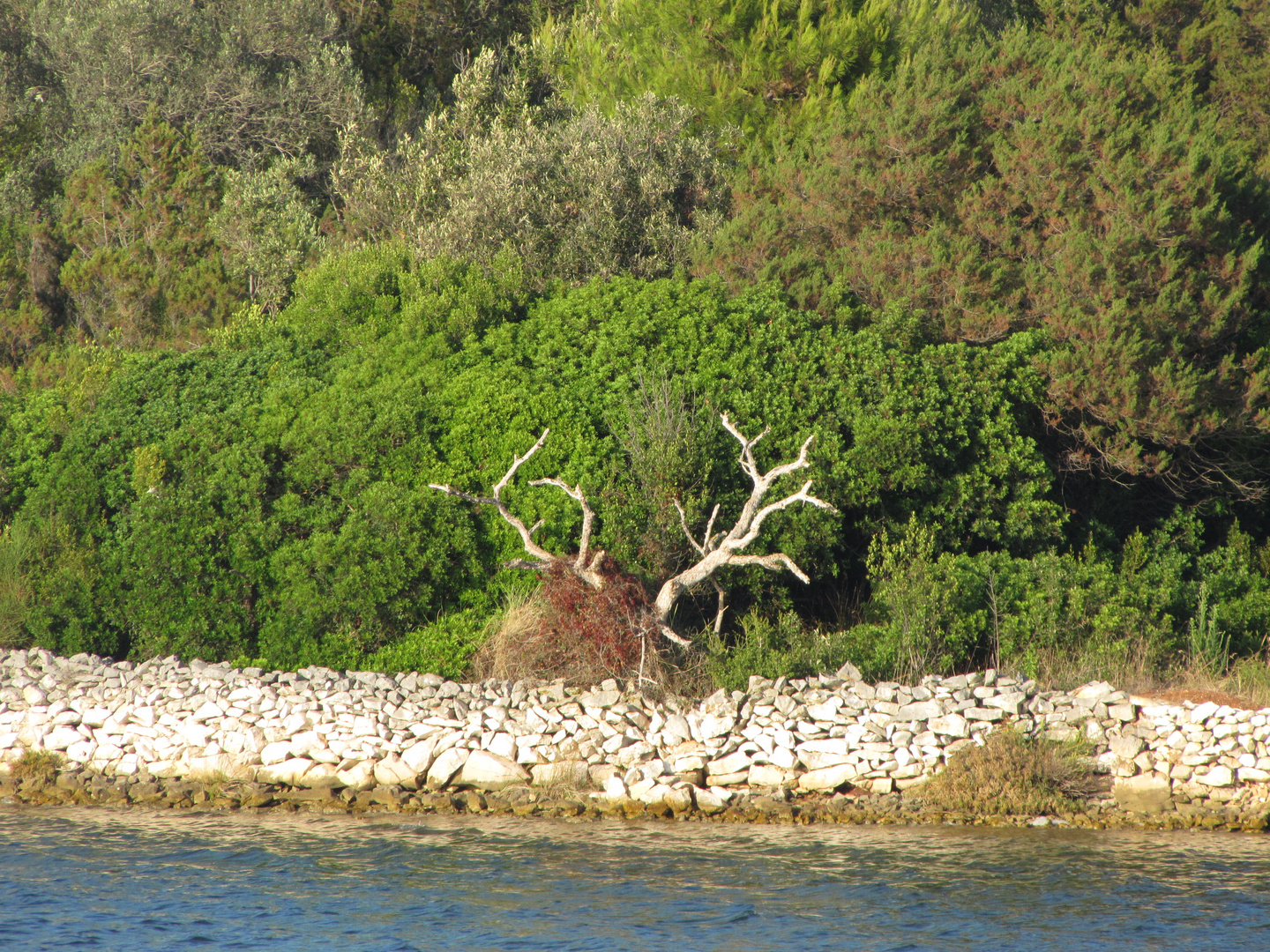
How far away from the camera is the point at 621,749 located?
11453 millimetres

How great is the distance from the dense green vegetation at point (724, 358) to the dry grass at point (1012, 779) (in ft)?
4.54

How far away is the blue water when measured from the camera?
8.20 m

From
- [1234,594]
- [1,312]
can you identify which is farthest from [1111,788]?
[1,312]

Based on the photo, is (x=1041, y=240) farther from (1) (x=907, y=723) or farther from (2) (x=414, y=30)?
(2) (x=414, y=30)

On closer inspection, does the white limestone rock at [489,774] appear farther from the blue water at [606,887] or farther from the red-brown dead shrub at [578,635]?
the red-brown dead shrub at [578,635]

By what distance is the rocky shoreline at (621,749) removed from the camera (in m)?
11.0

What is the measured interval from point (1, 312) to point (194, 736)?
46.7 feet

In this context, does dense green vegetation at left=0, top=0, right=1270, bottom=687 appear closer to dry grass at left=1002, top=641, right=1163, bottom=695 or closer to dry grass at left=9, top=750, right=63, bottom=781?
dry grass at left=1002, top=641, right=1163, bottom=695

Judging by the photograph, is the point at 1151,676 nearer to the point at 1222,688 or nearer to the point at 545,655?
the point at 1222,688

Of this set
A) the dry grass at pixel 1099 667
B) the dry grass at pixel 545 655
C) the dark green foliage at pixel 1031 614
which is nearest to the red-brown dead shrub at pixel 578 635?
the dry grass at pixel 545 655

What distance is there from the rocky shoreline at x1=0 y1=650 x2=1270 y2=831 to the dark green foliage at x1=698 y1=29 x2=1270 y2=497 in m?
5.67

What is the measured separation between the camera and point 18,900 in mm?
8781

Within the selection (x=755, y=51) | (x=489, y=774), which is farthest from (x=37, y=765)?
(x=755, y=51)

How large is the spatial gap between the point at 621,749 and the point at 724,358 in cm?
530
